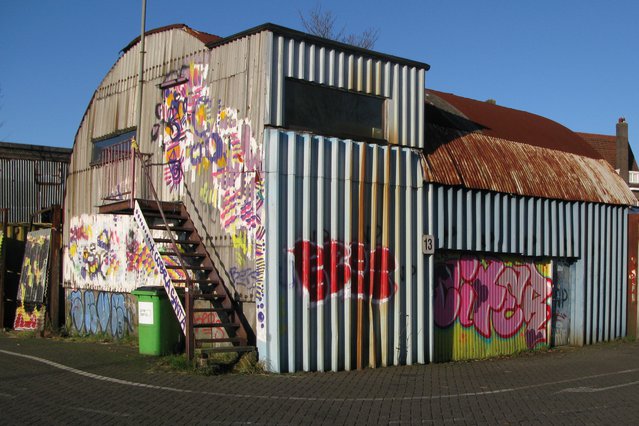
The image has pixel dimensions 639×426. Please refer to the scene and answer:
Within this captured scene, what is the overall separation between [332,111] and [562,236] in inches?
297

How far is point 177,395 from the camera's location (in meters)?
10.1

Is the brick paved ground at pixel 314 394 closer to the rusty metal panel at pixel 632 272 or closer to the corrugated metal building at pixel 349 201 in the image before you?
the corrugated metal building at pixel 349 201

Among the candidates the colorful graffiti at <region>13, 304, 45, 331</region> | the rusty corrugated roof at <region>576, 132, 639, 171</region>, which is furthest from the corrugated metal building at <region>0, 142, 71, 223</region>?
the rusty corrugated roof at <region>576, 132, 639, 171</region>

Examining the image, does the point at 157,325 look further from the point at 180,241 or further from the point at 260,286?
the point at 260,286

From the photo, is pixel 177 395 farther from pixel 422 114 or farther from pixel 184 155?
pixel 422 114

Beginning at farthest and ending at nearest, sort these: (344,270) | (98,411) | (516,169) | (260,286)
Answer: (516,169) → (344,270) → (260,286) → (98,411)

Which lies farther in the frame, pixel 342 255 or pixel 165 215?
pixel 165 215

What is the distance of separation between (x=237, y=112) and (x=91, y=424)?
264 inches

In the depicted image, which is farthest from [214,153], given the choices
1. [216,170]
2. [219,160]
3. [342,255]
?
[342,255]

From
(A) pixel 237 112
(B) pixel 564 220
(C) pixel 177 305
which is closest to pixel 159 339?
(C) pixel 177 305

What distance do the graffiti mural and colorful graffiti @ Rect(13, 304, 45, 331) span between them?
9.9 inches

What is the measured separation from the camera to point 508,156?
57.8ft

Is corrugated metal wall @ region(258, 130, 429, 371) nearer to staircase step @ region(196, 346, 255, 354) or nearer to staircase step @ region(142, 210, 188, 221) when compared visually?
staircase step @ region(196, 346, 255, 354)

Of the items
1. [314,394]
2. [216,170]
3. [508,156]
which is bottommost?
[314,394]
